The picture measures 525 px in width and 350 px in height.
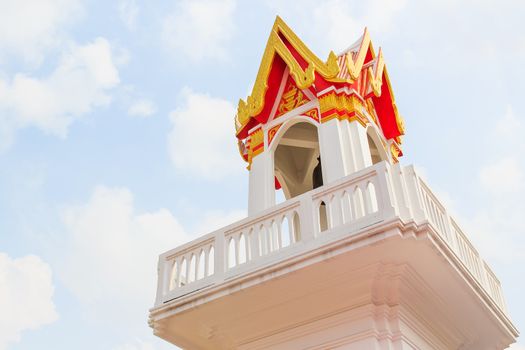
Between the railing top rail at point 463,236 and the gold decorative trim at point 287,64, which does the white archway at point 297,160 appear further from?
the railing top rail at point 463,236

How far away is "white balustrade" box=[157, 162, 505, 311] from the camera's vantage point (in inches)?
243

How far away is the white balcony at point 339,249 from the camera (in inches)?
236

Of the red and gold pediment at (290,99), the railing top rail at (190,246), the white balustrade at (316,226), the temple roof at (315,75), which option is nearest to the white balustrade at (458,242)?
the white balustrade at (316,226)

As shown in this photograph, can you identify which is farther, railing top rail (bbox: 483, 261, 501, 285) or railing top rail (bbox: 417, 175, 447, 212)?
railing top rail (bbox: 483, 261, 501, 285)

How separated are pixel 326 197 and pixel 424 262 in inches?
51.2

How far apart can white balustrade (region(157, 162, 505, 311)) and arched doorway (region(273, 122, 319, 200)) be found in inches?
133

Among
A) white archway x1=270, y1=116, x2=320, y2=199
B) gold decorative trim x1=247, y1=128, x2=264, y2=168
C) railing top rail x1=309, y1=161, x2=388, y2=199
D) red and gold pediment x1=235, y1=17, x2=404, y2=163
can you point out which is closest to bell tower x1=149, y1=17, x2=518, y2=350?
railing top rail x1=309, y1=161, x2=388, y2=199

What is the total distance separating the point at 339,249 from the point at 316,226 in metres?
0.50

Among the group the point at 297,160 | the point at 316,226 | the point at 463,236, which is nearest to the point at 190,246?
the point at 316,226

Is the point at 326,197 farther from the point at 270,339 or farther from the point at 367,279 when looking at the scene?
the point at 270,339

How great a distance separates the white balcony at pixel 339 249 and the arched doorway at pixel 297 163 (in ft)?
11.1

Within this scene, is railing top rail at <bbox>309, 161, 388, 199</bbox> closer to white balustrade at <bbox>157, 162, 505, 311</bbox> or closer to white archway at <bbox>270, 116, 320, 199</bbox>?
white balustrade at <bbox>157, 162, 505, 311</bbox>

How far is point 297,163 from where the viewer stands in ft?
37.8

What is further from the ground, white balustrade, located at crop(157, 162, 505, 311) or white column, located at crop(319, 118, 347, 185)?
white column, located at crop(319, 118, 347, 185)
